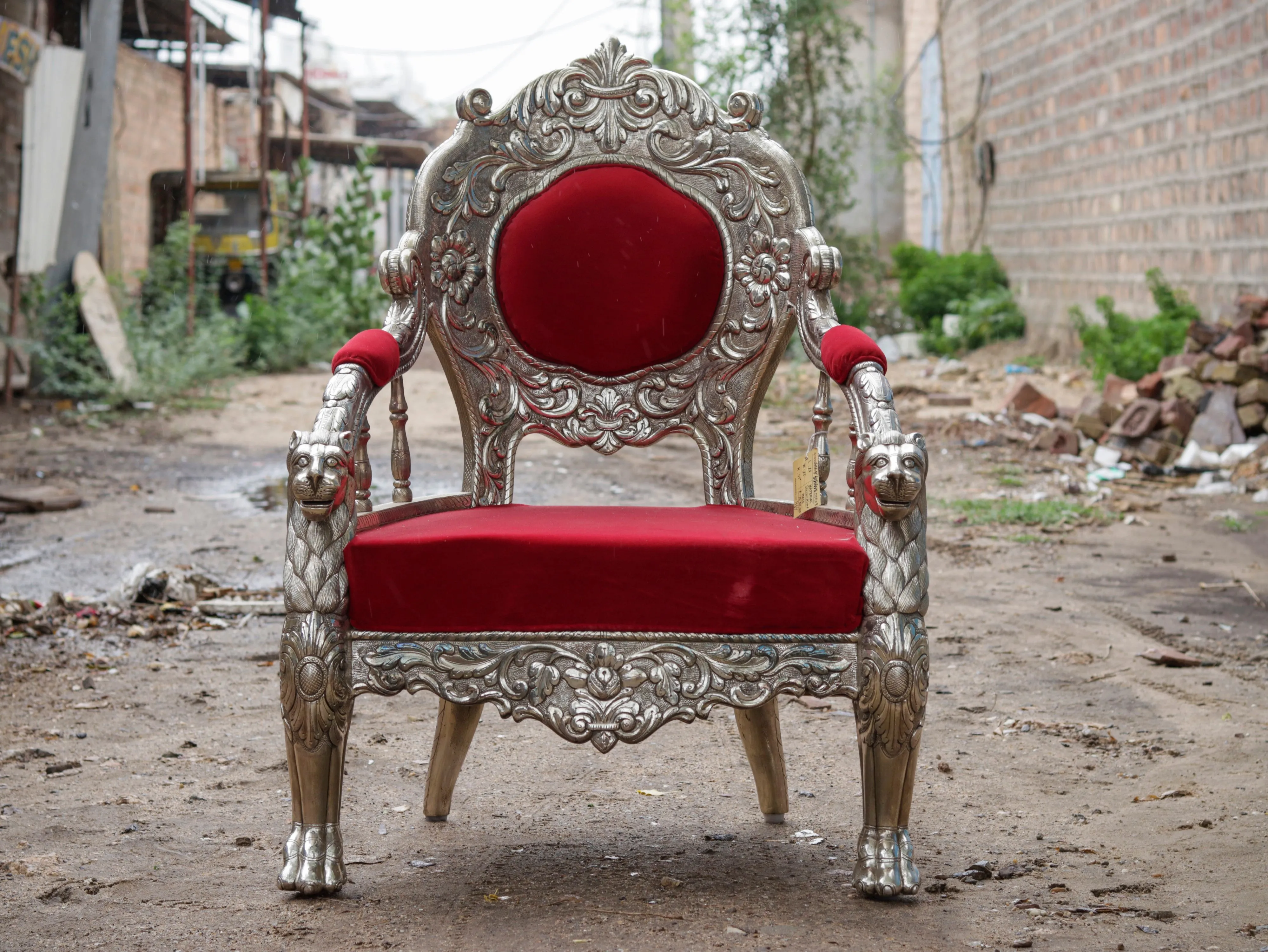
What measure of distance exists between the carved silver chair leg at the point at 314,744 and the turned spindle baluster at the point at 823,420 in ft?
2.95

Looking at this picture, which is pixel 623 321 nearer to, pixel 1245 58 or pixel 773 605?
pixel 773 605

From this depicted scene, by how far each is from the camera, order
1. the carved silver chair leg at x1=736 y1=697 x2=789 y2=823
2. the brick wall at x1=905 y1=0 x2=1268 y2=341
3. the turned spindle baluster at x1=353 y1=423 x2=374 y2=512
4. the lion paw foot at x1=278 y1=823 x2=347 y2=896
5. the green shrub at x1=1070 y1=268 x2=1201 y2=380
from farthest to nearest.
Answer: the green shrub at x1=1070 y1=268 x2=1201 y2=380, the brick wall at x1=905 y1=0 x2=1268 y2=341, the carved silver chair leg at x1=736 y1=697 x2=789 y2=823, the turned spindle baluster at x1=353 y1=423 x2=374 y2=512, the lion paw foot at x1=278 y1=823 x2=347 y2=896

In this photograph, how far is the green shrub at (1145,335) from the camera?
25.3ft

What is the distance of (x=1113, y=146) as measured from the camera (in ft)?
30.4

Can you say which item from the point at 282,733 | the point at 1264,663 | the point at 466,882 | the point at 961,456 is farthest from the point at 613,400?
the point at 961,456

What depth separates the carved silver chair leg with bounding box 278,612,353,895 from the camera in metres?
1.94

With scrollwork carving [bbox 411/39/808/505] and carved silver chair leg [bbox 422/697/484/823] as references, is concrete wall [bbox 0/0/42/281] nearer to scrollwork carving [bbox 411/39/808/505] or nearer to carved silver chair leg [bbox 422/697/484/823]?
scrollwork carving [bbox 411/39/808/505]

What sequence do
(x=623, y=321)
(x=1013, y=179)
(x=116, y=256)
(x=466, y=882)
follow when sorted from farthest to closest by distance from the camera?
1. (x=1013, y=179)
2. (x=116, y=256)
3. (x=623, y=321)
4. (x=466, y=882)

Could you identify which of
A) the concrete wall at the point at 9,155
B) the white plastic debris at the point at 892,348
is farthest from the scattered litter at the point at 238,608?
the white plastic debris at the point at 892,348

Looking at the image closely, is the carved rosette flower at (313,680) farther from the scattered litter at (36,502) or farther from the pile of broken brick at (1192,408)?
Answer: the pile of broken brick at (1192,408)

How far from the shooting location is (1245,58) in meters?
7.23

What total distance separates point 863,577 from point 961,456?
Answer: 5350mm

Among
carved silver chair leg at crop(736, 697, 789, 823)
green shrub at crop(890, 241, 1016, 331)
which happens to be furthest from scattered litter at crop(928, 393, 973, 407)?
carved silver chair leg at crop(736, 697, 789, 823)

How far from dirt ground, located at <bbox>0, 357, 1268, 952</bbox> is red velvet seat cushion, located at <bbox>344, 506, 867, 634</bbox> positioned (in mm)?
466
